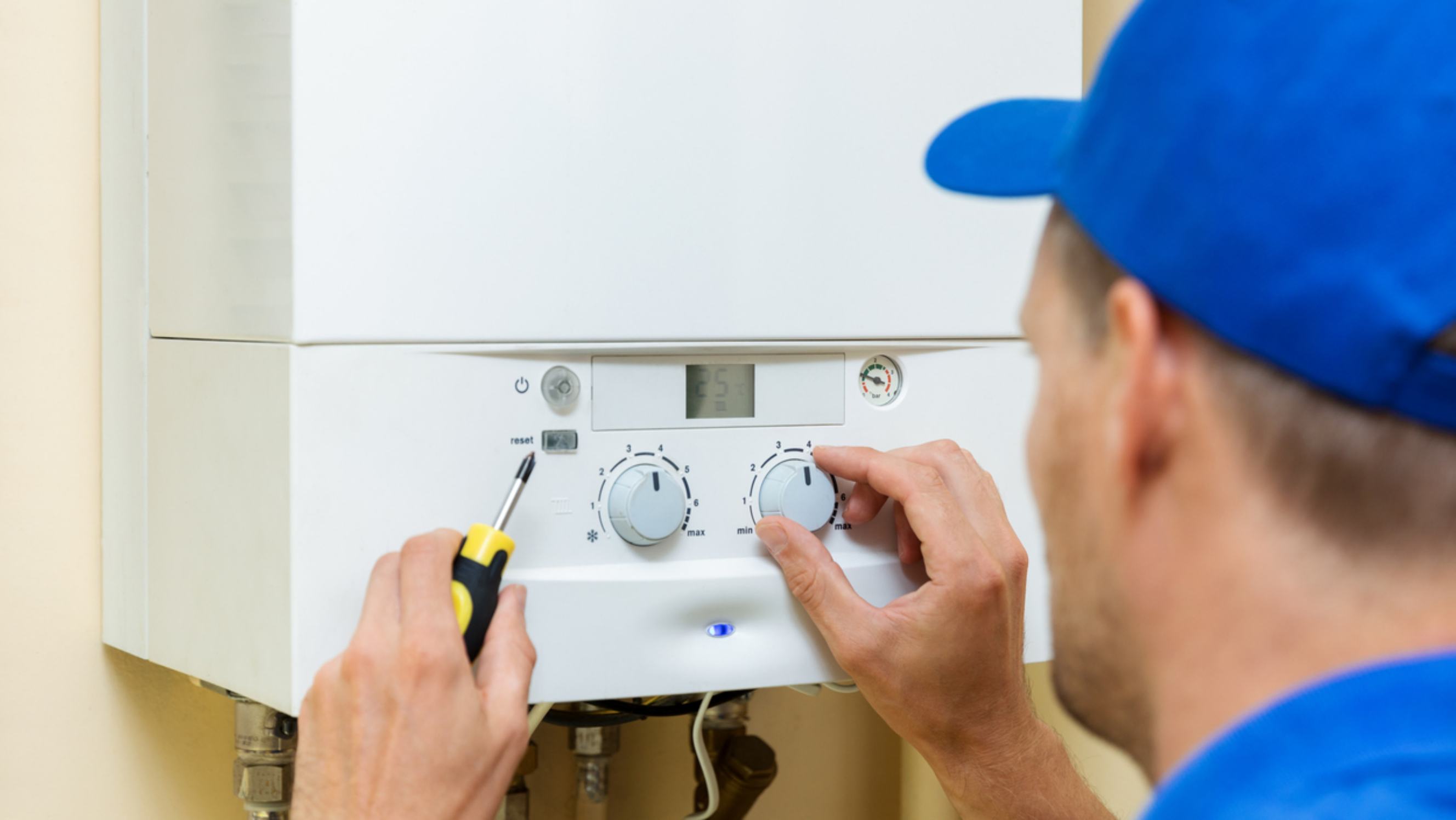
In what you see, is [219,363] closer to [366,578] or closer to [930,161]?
[366,578]

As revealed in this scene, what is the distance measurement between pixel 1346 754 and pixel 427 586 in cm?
45

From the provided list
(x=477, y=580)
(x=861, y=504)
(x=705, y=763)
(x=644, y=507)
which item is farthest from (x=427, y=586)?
(x=705, y=763)

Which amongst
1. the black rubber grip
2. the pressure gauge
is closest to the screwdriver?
the black rubber grip

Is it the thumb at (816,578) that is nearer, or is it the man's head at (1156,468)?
the man's head at (1156,468)

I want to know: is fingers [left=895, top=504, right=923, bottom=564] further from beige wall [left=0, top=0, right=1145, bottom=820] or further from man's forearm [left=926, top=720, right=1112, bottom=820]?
beige wall [left=0, top=0, right=1145, bottom=820]

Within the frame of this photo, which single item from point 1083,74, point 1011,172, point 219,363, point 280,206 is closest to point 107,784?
point 219,363

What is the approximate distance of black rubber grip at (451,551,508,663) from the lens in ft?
2.24

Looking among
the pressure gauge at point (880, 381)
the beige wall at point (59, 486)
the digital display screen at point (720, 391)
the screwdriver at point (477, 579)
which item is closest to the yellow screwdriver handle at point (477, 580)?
the screwdriver at point (477, 579)

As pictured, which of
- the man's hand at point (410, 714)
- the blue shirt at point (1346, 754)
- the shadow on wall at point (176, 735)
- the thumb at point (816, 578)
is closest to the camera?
the blue shirt at point (1346, 754)

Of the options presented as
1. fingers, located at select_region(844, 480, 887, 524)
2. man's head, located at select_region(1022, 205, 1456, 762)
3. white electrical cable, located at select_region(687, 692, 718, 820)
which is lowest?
white electrical cable, located at select_region(687, 692, 718, 820)

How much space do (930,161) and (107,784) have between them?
29.0 inches

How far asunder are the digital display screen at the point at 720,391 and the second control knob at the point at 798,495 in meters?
0.04

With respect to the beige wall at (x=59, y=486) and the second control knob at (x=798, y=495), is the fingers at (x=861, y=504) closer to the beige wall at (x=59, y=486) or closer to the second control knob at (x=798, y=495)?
the second control knob at (x=798, y=495)

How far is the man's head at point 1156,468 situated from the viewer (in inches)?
15.0
